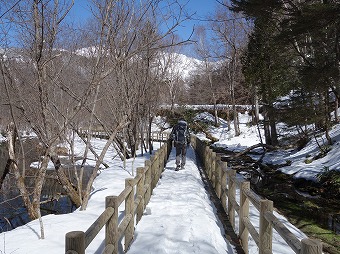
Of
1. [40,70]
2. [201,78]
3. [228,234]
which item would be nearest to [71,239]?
[228,234]

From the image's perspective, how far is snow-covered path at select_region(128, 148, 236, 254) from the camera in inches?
191

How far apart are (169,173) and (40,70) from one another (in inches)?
249

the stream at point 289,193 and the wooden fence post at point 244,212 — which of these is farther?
the stream at point 289,193

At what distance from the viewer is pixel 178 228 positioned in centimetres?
568

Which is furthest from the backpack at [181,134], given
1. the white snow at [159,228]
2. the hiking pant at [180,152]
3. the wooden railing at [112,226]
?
the wooden railing at [112,226]

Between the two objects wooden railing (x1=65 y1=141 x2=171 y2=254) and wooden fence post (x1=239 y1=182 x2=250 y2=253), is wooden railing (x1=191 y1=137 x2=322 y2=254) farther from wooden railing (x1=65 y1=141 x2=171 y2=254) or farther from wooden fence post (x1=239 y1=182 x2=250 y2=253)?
wooden railing (x1=65 y1=141 x2=171 y2=254)

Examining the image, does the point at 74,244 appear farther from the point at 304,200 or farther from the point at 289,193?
the point at 289,193

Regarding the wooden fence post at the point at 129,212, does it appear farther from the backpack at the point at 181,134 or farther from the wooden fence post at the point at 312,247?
the backpack at the point at 181,134

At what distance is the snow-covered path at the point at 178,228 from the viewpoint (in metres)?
4.86

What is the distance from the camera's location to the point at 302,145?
20.1 meters

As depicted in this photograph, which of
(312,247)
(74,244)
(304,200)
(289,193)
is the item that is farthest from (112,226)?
(289,193)

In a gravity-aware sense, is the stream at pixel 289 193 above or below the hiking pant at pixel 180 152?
below

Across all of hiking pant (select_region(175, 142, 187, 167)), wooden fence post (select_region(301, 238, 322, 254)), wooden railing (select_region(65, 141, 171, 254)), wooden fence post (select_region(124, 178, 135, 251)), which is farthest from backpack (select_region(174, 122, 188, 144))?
wooden fence post (select_region(301, 238, 322, 254))

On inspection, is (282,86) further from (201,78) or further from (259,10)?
(201,78)
